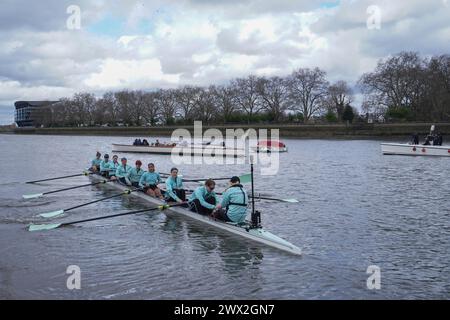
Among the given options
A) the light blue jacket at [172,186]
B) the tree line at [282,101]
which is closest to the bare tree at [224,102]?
the tree line at [282,101]

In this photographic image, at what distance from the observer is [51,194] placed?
22.9 m

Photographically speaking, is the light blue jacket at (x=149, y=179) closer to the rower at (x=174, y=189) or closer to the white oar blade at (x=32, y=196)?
the rower at (x=174, y=189)

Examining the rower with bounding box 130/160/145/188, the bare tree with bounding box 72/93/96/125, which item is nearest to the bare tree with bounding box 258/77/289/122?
the bare tree with bounding box 72/93/96/125

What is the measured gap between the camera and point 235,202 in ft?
43.4

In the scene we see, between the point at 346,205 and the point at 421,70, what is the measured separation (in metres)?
81.1

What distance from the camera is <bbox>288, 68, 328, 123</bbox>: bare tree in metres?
118

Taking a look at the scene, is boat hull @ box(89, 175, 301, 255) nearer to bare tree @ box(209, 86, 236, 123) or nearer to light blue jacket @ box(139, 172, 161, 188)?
light blue jacket @ box(139, 172, 161, 188)

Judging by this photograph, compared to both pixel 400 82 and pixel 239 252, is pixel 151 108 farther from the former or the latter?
pixel 239 252

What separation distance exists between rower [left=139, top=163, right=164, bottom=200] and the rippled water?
788mm

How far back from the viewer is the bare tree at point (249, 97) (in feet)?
405

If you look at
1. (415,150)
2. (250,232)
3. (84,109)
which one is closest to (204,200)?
(250,232)

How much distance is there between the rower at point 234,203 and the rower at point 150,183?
18.3 feet
